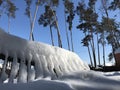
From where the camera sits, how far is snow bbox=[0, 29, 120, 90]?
207 cm

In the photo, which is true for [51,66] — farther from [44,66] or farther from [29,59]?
[29,59]

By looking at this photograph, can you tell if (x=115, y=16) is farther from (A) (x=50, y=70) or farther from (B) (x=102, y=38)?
(A) (x=50, y=70)

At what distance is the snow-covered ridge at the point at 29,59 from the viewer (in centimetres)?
230

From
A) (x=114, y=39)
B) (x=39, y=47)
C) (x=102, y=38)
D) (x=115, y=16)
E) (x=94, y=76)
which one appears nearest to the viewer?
(x=94, y=76)

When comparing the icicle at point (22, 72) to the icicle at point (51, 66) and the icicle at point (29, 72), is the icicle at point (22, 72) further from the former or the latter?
the icicle at point (51, 66)

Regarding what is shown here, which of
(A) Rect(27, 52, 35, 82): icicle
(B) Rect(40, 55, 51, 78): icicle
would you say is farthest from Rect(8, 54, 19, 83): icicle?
(B) Rect(40, 55, 51, 78): icicle

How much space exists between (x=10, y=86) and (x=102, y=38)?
36.0m

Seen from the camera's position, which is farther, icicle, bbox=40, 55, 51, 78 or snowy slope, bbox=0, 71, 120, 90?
icicle, bbox=40, 55, 51, 78

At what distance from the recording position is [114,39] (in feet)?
114

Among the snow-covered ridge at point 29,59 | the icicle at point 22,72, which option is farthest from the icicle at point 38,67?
the icicle at point 22,72

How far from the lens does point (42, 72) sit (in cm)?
234

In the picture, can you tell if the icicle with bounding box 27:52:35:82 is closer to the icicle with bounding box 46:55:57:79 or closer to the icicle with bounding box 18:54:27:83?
the icicle with bounding box 18:54:27:83

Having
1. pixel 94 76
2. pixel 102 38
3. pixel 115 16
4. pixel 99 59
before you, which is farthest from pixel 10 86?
pixel 102 38

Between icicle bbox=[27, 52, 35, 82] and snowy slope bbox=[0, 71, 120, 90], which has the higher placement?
icicle bbox=[27, 52, 35, 82]
